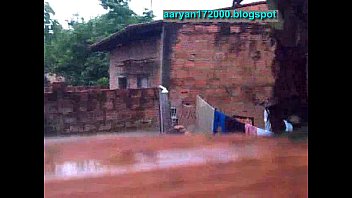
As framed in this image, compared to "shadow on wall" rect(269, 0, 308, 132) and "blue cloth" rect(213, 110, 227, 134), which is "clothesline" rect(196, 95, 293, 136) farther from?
"shadow on wall" rect(269, 0, 308, 132)

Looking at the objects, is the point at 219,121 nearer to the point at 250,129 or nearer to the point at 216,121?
the point at 216,121

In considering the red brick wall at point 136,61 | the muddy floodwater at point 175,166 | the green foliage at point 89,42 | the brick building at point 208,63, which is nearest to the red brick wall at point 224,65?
the brick building at point 208,63

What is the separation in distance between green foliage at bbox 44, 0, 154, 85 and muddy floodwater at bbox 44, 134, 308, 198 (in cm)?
38

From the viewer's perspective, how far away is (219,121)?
9.83 ft

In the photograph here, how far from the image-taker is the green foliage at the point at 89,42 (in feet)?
9.17

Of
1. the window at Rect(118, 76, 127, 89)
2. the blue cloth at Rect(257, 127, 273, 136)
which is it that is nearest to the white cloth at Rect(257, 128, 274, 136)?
the blue cloth at Rect(257, 127, 273, 136)
